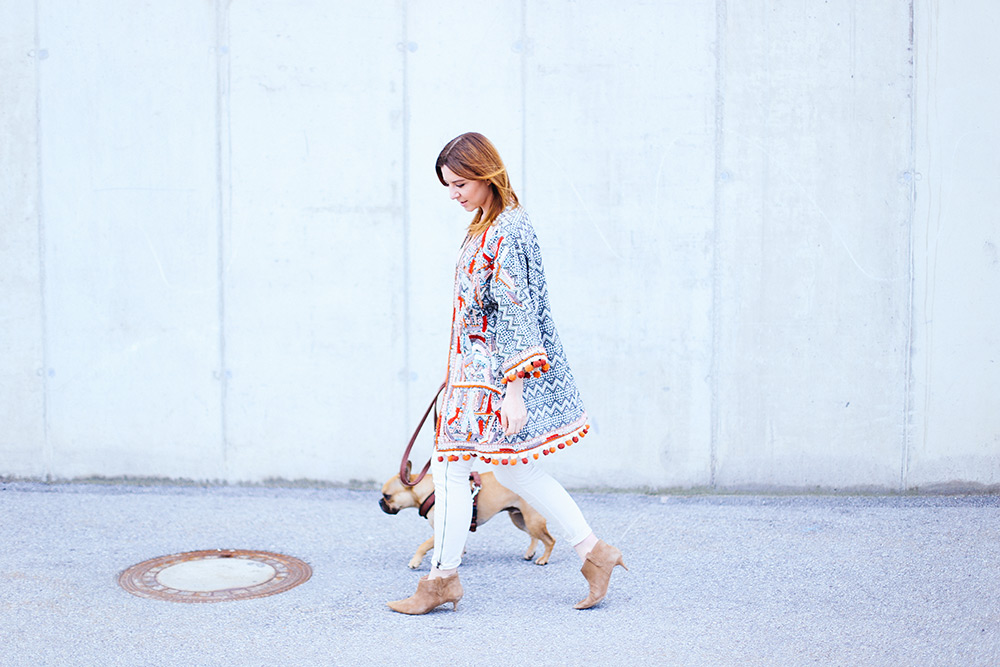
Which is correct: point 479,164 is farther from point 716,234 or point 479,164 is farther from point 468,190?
point 716,234

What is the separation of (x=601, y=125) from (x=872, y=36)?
1467 mm

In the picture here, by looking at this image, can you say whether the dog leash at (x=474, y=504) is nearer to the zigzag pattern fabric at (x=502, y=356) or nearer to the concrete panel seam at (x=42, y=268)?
the zigzag pattern fabric at (x=502, y=356)

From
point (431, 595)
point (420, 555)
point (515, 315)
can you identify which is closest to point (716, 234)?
point (515, 315)

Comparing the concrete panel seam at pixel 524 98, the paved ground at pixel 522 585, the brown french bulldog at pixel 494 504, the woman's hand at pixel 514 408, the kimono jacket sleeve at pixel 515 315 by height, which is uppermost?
the concrete panel seam at pixel 524 98

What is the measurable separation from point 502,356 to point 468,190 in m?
0.60

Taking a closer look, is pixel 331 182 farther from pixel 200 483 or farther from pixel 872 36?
pixel 872 36

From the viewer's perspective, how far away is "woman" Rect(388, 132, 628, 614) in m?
3.63

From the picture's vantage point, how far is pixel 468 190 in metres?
3.73

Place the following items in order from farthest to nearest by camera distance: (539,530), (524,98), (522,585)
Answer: (524,98), (539,530), (522,585)

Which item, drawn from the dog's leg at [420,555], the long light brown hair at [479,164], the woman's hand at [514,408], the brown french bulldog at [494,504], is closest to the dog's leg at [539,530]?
the brown french bulldog at [494,504]

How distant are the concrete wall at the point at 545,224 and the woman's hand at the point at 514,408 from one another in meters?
1.93

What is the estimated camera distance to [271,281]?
561 centimetres

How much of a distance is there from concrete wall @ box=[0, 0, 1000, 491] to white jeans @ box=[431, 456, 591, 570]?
1.70 m

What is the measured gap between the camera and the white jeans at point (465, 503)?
3814mm
